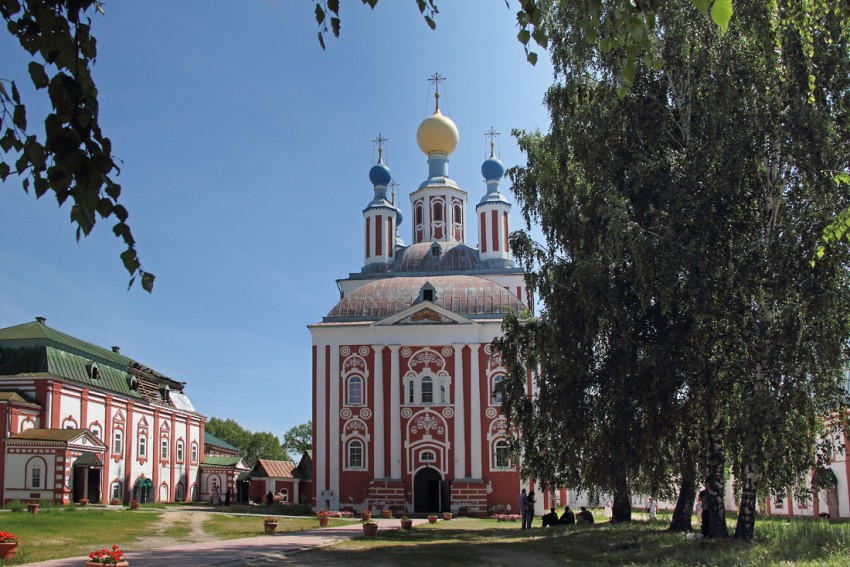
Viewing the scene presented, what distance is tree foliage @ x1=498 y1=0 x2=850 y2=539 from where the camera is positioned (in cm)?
1617

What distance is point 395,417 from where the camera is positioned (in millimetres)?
41719

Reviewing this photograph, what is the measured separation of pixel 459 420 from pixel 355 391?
17.6ft

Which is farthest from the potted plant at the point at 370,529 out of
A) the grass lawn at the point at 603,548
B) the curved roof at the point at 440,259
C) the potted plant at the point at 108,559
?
the curved roof at the point at 440,259

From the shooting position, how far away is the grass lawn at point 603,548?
13977 mm

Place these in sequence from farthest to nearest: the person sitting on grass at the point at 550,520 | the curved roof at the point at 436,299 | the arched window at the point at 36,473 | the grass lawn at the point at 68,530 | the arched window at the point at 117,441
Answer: the curved roof at the point at 436,299, the arched window at the point at 117,441, the arched window at the point at 36,473, the person sitting on grass at the point at 550,520, the grass lawn at the point at 68,530

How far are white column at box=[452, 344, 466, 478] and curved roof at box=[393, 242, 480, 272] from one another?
1195 centimetres

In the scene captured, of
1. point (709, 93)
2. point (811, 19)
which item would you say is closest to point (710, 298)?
point (709, 93)

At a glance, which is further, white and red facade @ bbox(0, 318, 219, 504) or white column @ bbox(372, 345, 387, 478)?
white column @ bbox(372, 345, 387, 478)

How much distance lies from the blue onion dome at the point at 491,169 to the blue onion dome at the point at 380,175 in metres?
6.60

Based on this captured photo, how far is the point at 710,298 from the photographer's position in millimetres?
17031

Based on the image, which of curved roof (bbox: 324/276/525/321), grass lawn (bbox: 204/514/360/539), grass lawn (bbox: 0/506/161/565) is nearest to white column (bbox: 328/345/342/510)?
curved roof (bbox: 324/276/525/321)

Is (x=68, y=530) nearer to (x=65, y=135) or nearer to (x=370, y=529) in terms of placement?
(x=370, y=529)

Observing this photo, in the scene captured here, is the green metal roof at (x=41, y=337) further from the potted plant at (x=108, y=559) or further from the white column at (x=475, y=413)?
the potted plant at (x=108, y=559)

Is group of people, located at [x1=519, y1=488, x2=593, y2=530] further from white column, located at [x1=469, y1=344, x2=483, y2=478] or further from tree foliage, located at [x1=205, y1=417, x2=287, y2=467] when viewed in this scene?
tree foliage, located at [x1=205, y1=417, x2=287, y2=467]
